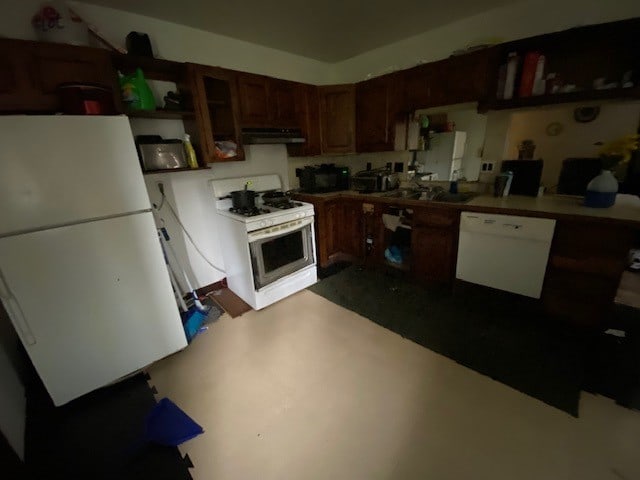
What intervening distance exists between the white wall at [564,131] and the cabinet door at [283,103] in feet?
7.06

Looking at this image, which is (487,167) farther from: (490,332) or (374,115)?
(490,332)

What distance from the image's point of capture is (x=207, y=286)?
9.39 feet

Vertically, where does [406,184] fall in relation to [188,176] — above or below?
below

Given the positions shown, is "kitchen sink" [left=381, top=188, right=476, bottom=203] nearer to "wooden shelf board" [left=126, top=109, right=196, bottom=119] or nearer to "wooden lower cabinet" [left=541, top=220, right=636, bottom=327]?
"wooden lower cabinet" [left=541, top=220, right=636, bottom=327]

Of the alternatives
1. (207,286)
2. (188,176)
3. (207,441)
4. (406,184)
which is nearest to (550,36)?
(406,184)

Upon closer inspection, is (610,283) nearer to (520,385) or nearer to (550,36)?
(520,385)

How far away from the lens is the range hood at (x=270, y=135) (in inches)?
100

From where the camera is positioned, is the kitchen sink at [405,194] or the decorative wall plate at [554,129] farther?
the kitchen sink at [405,194]

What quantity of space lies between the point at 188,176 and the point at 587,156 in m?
3.49

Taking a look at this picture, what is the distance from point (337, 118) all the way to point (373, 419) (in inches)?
118

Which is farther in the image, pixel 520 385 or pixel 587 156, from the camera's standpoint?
pixel 587 156

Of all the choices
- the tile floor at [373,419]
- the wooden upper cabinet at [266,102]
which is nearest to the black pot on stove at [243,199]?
the wooden upper cabinet at [266,102]

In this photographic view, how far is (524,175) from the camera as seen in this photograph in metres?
2.35

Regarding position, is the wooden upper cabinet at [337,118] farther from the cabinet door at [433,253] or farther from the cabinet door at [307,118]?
the cabinet door at [433,253]
